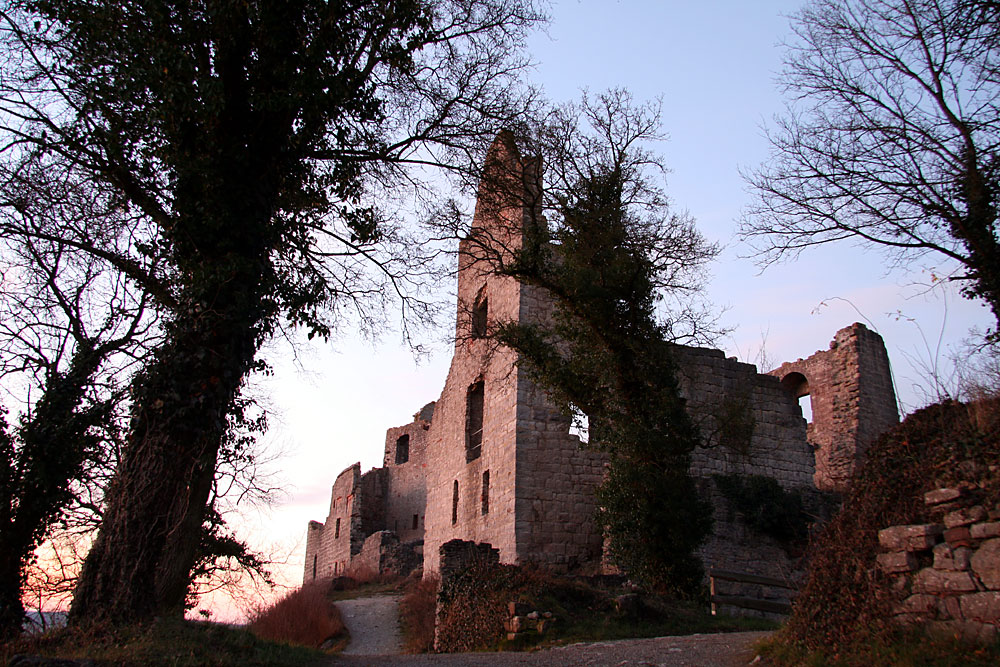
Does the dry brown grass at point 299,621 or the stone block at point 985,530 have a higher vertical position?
the stone block at point 985,530

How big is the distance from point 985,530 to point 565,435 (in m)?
10.2

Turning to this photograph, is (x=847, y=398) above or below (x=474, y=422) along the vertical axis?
above

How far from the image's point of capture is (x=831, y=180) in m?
10.1

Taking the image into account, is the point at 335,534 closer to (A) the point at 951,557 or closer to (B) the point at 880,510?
(B) the point at 880,510

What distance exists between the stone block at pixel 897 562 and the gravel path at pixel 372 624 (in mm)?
8244

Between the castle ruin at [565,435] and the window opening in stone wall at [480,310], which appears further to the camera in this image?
the window opening in stone wall at [480,310]

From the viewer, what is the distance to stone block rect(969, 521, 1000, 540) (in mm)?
5426


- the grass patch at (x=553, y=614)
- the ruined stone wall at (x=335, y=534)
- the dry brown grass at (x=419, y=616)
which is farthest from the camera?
the ruined stone wall at (x=335, y=534)

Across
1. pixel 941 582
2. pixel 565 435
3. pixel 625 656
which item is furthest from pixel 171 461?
pixel 565 435

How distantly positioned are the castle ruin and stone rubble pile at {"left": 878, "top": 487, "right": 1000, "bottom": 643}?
6.11 metres

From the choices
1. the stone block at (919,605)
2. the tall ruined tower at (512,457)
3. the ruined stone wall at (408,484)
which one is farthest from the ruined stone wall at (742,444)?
the ruined stone wall at (408,484)

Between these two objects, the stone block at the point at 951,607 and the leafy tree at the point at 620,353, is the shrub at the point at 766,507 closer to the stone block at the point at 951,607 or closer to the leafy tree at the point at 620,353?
the leafy tree at the point at 620,353

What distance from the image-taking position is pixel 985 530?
5480 millimetres

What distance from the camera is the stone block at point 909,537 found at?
5.80 metres
